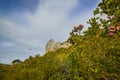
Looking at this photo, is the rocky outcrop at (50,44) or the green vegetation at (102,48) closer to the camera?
the green vegetation at (102,48)

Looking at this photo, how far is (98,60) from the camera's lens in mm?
9922

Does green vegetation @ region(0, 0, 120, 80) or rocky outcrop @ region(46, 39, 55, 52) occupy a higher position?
rocky outcrop @ region(46, 39, 55, 52)

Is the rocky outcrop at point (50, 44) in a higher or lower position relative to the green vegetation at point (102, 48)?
higher

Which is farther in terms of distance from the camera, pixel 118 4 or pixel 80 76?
pixel 80 76

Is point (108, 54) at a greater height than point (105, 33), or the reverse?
point (105, 33)

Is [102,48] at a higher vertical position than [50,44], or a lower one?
lower

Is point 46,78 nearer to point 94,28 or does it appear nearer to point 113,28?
point 94,28

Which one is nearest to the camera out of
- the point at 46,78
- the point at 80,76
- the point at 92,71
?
the point at 92,71

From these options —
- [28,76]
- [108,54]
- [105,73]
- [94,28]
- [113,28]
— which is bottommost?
[105,73]

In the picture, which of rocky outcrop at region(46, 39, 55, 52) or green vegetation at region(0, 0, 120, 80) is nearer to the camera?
green vegetation at region(0, 0, 120, 80)

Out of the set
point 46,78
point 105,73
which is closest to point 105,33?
point 105,73

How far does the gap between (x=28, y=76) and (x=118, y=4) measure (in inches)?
1159

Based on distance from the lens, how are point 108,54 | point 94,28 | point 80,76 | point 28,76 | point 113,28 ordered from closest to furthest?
point 113,28 → point 108,54 → point 94,28 → point 80,76 → point 28,76

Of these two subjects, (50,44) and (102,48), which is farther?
(50,44)
